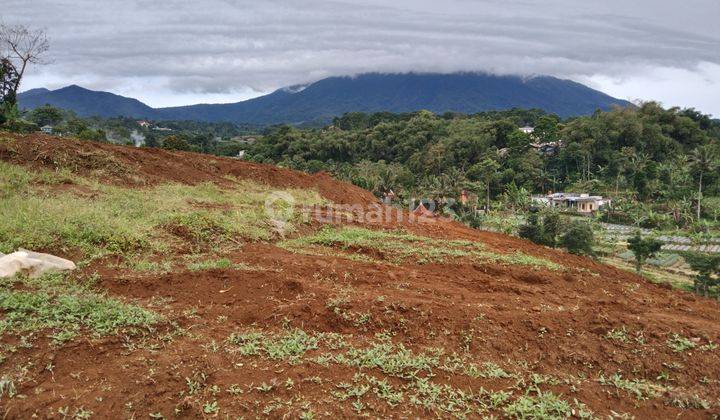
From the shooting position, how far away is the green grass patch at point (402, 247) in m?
Answer: 7.61

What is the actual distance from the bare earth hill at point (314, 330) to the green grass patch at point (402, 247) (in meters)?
0.09

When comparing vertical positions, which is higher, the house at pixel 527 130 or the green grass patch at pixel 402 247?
the house at pixel 527 130

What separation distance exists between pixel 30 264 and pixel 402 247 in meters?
5.17

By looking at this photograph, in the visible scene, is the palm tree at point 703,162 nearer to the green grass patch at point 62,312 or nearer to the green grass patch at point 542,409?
the green grass patch at point 542,409

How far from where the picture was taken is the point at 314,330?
4324 millimetres

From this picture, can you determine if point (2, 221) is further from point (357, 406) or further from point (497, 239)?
point (497, 239)

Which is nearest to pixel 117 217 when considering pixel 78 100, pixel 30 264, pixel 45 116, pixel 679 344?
pixel 30 264

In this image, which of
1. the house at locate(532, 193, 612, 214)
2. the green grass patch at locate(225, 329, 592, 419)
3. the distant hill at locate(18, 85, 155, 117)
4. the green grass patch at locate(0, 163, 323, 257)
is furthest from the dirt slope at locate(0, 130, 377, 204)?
the distant hill at locate(18, 85, 155, 117)

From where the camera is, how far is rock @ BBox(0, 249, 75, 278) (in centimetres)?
490

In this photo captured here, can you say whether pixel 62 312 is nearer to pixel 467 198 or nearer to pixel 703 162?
pixel 467 198

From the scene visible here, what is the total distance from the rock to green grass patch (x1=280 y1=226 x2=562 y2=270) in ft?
10.5

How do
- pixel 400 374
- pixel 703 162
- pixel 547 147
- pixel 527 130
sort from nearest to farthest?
pixel 400 374 < pixel 703 162 < pixel 547 147 < pixel 527 130

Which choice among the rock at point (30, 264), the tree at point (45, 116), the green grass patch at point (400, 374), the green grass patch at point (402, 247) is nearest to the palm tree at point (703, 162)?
the green grass patch at point (402, 247)

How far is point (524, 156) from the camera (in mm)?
49406
